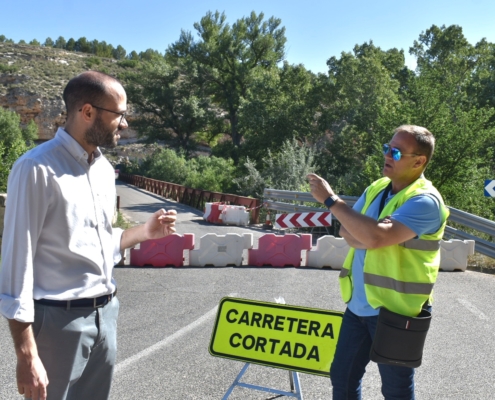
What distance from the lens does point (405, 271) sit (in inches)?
119

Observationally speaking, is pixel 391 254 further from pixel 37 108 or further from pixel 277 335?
pixel 37 108

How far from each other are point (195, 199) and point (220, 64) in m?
31.4

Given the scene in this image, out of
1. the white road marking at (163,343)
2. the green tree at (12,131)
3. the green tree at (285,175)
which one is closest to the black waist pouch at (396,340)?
the white road marking at (163,343)

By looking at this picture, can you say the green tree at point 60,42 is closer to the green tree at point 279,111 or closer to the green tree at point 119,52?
the green tree at point 119,52

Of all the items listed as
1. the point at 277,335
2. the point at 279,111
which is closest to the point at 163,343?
the point at 277,335

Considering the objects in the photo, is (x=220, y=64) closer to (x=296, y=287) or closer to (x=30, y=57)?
(x=296, y=287)

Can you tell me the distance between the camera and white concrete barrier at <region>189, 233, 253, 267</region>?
1097cm

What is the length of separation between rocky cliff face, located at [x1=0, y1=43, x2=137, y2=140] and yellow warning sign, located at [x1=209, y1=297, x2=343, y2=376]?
72071mm

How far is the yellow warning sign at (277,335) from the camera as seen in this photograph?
4281mm

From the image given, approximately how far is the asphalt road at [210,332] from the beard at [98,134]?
2632mm

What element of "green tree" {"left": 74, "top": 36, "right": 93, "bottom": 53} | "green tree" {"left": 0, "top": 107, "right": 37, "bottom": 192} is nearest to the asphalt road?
"green tree" {"left": 0, "top": 107, "right": 37, "bottom": 192}

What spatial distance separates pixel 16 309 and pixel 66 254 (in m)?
0.32

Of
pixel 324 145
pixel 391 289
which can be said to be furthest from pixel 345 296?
pixel 324 145

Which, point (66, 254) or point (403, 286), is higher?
point (66, 254)
